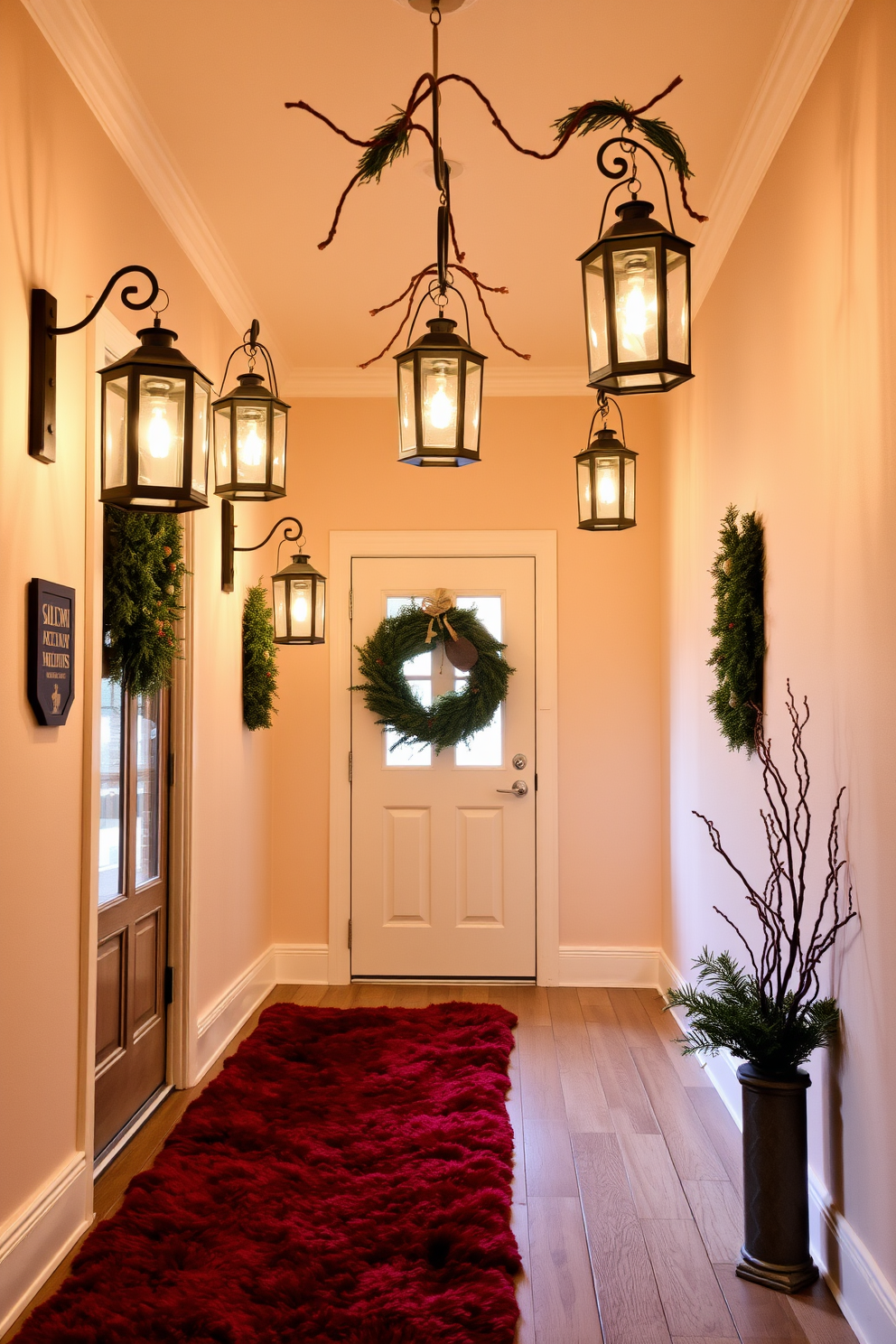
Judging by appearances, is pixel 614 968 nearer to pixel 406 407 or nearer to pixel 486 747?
pixel 486 747

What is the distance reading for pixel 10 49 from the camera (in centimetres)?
221

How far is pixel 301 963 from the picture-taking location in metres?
5.04

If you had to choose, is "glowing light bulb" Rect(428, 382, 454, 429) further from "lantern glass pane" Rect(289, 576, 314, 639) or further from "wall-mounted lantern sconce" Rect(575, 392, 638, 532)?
"lantern glass pane" Rect(289, 576, 314, 639)

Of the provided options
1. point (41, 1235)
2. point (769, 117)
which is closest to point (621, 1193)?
point (41, 1235)

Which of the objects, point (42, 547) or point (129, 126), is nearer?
point (42, 547)

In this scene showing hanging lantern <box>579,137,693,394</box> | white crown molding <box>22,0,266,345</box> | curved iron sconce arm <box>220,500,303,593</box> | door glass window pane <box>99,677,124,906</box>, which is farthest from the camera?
curved iron sconce arm <box>220,500,303,593</box>

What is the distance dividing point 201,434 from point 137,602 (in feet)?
2.95

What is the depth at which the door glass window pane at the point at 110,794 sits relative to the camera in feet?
9.72

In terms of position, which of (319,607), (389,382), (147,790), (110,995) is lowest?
(110,995)

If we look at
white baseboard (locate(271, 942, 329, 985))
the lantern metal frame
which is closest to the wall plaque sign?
the lantern metal frame

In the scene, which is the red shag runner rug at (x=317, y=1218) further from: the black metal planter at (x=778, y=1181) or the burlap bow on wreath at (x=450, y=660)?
the burlap bow on wreath at (x=450, y=660)

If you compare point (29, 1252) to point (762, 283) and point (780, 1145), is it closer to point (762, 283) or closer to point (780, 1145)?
point (780, 1145)

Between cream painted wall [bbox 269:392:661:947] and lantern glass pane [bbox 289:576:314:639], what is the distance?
768 millimetres

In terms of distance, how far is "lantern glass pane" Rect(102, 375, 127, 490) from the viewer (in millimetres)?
2094
